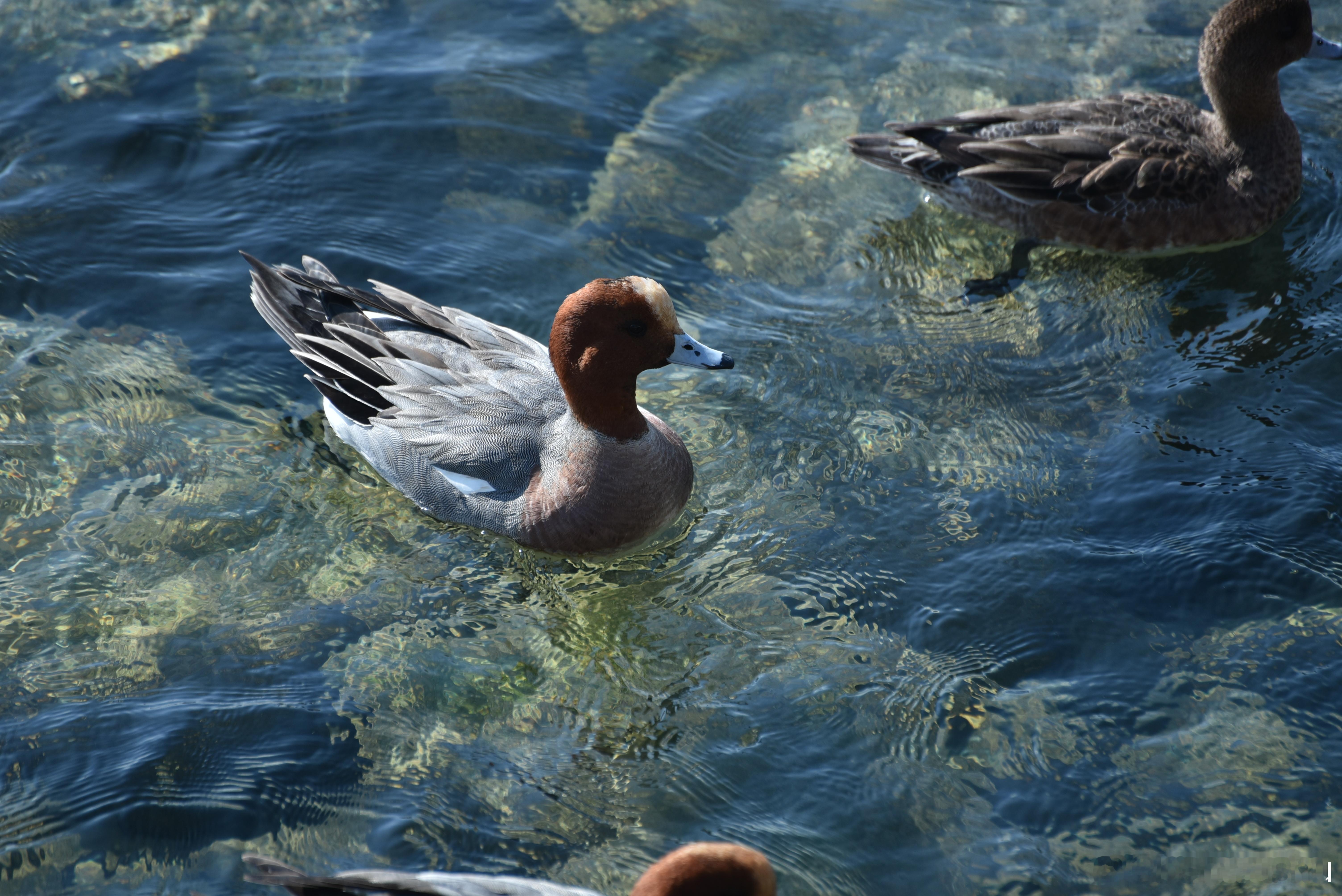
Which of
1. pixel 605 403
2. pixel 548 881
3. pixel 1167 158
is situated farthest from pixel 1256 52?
pixel 548 881

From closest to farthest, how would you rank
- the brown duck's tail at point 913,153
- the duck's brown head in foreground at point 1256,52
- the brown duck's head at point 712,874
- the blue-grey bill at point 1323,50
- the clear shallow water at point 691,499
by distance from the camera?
1. the brown duck's head at point 712,874
2. the clear shallow water at point 691,499
3. the duck's brown head in foreground at point 1256,52
4. the blue-grey bill at point 1323,50
5. the brown duck's tail at point 913,153

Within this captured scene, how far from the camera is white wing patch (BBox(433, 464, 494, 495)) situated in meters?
5.89

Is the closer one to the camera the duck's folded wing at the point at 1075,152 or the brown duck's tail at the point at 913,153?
the duck's folded wing at the point at 1075,152

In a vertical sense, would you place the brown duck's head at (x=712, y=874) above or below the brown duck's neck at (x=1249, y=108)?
below

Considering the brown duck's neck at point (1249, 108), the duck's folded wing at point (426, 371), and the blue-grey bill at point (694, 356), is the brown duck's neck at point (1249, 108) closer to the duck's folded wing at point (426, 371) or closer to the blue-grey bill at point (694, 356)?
the blue-grey bill at point (694, 356)

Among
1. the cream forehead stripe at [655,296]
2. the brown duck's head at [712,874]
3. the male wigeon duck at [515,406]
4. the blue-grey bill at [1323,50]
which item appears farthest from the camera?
the blue-grey bill at [1323,50]

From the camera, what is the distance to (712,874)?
3586 mm

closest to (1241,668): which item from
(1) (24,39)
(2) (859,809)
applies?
(2) (859,809)

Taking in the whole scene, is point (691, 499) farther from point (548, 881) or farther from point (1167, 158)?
point (1167, 158)

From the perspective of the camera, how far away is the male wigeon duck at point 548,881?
141 inches

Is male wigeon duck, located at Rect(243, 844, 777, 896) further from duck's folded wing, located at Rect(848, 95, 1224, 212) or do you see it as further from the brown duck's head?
duck's folded wing, located at Rect(848, 95, 1224, 212)

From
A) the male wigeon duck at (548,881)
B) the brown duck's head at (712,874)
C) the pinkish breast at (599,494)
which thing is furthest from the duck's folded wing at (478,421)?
the brown duck's head at (712,874)

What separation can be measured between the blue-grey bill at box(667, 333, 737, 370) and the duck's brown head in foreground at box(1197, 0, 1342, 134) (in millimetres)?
4264

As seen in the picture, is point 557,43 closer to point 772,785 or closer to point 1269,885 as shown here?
point 772,785
